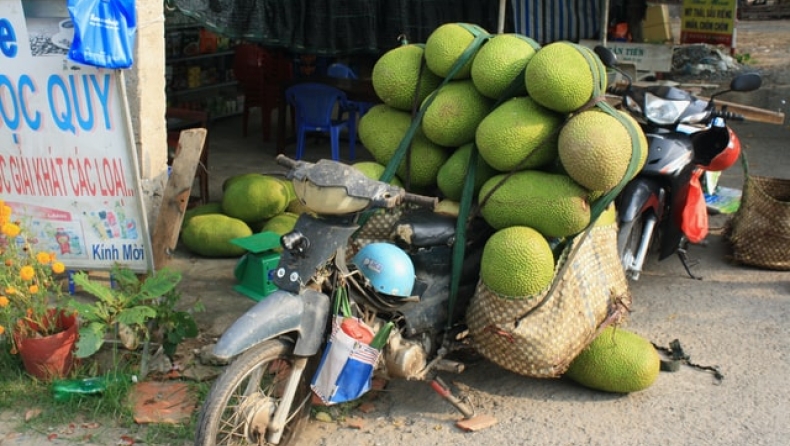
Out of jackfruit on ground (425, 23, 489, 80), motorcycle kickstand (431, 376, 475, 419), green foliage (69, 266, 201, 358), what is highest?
jackfruit on ground (425, 23, 489, 80)

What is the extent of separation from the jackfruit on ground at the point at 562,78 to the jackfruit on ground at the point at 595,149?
8cm

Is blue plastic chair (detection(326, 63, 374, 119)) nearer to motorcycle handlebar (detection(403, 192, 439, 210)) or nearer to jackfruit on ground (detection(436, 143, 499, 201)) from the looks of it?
jackfruit on ground (detection(436, 143, 499, 201))

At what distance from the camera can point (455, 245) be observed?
3.73m

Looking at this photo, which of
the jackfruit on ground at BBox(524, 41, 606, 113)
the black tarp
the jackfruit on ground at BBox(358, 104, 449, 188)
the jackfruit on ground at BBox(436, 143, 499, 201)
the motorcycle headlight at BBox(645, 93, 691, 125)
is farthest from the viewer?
the black tarp

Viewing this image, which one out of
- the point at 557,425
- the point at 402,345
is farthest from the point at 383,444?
the point at 557,425

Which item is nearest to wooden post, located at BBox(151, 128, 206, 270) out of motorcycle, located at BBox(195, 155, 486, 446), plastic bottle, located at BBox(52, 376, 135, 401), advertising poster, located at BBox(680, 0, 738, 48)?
plastic bottle, located at BBox(52, 376, 135, 401)

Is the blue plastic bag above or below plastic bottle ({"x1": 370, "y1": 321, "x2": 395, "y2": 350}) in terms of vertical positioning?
above

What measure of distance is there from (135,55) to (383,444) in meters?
2.30

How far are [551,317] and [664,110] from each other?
6.15 ft

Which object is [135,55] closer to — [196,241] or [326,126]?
[196,241]

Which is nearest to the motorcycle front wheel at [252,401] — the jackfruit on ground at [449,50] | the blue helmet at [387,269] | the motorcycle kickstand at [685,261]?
the blue helmet at [387,269]

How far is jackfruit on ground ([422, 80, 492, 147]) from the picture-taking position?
395 cm

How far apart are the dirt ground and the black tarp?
307 cm

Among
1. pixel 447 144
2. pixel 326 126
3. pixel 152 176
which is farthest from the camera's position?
pixel 326 126
